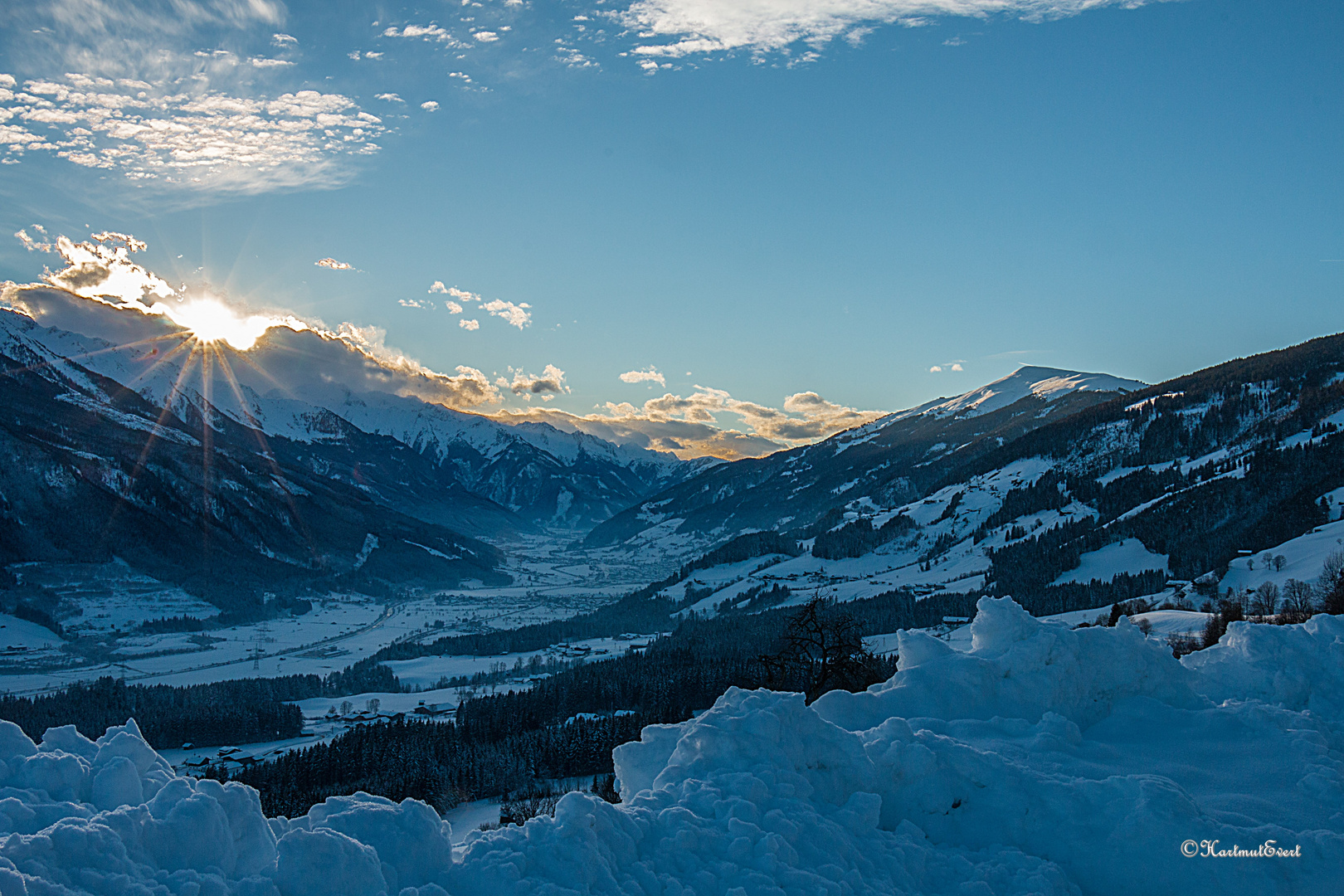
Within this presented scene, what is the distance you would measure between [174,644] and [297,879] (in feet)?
666

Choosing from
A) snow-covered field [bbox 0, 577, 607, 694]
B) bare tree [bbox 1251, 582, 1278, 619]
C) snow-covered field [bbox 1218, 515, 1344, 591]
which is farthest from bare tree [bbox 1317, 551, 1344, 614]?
snow-covered field [bbox 0, 577, 607, 694]

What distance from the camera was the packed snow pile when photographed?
29.0ft

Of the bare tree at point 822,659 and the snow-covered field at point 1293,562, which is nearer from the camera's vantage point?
the bare tree at point 822,659

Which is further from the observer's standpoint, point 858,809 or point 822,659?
point 822,659

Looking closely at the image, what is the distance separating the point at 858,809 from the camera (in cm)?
1168

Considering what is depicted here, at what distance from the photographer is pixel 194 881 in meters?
8.26

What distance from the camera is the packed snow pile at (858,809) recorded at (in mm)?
8844

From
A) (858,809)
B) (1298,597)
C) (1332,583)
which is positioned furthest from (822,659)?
(1332,583)

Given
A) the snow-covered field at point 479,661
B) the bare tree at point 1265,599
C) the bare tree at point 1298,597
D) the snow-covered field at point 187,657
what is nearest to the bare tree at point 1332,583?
the bare tree at point 1298,597

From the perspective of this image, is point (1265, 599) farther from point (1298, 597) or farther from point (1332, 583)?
point (1332, 583)

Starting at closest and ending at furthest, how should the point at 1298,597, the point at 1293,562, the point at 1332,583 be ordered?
1. the point at 1332,583
2. the point at 1298,597
3. the point at 1293,562

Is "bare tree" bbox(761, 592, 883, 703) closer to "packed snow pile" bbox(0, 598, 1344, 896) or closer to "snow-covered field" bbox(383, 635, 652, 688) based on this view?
"packed snow pile" bbox(0, 598, 1344, 896)

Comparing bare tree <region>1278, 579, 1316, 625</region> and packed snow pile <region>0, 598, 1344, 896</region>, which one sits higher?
packed snow pile <region>0, 598, 1344, 896</region>

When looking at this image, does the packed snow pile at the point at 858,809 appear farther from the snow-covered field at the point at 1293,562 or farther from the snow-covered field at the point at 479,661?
the snow-covered field at the point at 479,661
